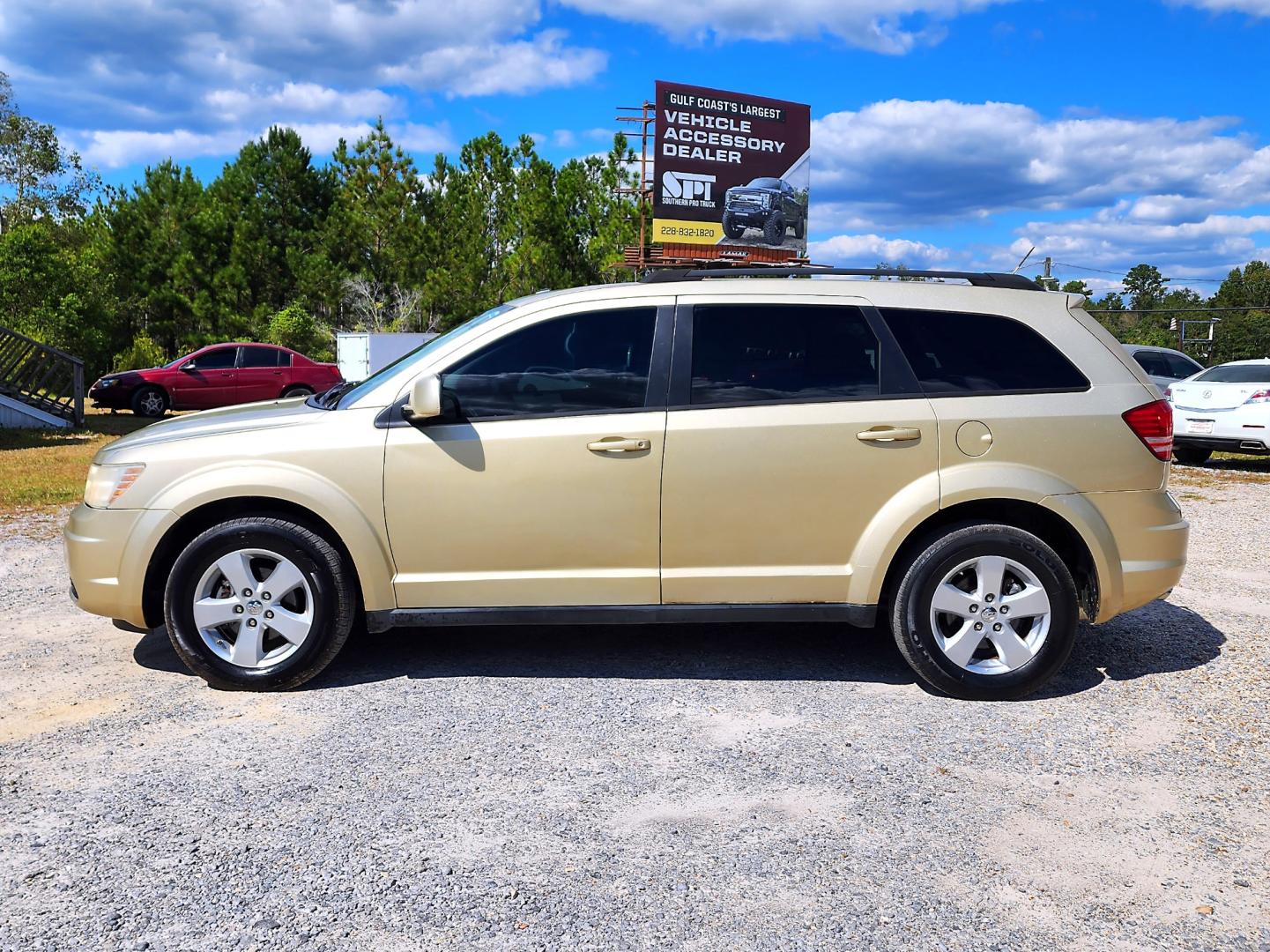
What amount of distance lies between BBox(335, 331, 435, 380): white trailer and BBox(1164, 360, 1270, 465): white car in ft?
69.1

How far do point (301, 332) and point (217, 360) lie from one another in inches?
585

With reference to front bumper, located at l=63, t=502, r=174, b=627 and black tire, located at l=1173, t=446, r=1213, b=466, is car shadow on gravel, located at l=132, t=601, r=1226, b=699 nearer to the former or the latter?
front bumper, located at l=63, t=502, r=174, b=627

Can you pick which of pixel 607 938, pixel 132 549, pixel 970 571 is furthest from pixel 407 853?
pixel 970 571

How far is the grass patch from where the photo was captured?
1045 centimetres

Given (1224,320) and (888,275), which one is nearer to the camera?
(888,275)

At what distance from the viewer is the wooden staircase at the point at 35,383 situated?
61.1 feet

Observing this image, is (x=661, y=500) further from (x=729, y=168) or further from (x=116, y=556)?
(x=729, y=168)

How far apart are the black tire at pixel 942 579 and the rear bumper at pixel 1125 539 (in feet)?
0.61

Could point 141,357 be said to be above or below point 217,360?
above

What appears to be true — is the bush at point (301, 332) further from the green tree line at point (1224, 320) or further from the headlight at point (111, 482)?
the green tree line at point (1224, 320)

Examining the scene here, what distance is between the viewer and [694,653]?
5.24 m

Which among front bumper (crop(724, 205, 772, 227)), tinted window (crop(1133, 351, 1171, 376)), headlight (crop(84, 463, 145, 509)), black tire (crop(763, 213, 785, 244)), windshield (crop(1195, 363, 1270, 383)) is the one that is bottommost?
headlight (crop(84, 463, 145, 509))

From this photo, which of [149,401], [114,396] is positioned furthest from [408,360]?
[114,396]

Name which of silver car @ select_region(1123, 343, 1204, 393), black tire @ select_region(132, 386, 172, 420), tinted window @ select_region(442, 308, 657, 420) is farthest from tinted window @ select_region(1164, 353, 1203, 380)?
black tire @ select_region(132, 386, 172, 420)
